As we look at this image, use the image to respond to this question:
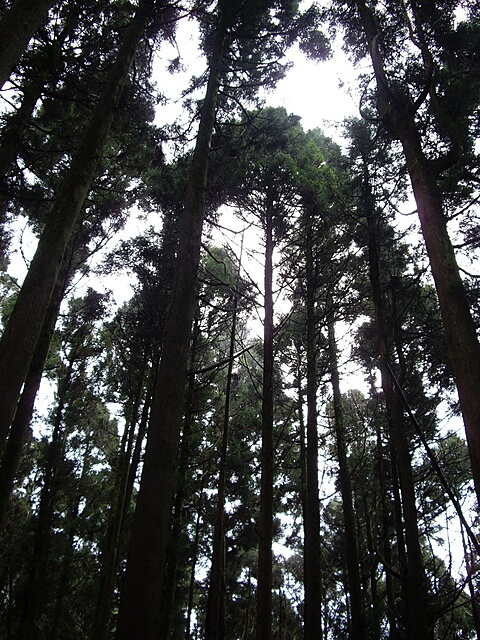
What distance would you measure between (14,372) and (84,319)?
9.29 m

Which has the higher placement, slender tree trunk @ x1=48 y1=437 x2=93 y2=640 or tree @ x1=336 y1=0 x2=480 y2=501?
tree @ x1=336 y1=0 x2=480 y2=501

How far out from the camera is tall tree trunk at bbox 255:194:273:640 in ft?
20.1

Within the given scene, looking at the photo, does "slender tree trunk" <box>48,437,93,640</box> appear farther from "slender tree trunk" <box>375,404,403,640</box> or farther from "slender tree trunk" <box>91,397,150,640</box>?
"slender tree trunk" <box>375,404,403,640</box>

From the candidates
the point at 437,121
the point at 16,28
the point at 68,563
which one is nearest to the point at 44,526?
the point at 68,563

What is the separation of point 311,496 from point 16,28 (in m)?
9.22

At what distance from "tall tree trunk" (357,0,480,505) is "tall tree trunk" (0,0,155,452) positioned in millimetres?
4291

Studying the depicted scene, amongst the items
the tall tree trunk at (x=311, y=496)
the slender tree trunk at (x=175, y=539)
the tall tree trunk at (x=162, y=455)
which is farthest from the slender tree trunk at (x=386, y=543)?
the tall tree trunk at (x=162, y=455)

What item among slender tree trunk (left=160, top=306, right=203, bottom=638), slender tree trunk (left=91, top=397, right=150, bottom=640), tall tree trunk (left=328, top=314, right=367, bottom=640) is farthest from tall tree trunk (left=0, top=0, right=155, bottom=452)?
tall tree trunk (left=328, top=314, right=367, bottom=640)

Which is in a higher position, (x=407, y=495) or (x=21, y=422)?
(x=21, y=422)

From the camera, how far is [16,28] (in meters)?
4.26

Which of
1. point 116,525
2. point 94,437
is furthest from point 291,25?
point 94,437

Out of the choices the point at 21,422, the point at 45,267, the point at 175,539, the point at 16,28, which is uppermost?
the point at 16,28

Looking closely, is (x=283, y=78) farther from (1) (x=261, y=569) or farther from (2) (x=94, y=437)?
(2) (x=94, y=437)

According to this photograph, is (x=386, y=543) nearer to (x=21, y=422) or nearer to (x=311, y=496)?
(x=311, y=496)
